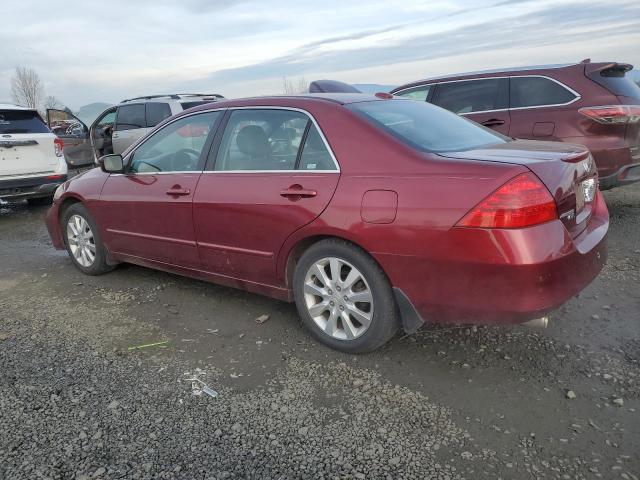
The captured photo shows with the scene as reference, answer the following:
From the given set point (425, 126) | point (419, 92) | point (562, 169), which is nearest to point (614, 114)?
point (419, 92)

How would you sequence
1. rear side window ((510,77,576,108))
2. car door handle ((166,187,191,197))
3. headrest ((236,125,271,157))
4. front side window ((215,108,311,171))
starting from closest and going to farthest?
front side window ((215,108,311,171))
headrest ((236,125,271,157))
car door handle ((166,187,191,197))
rear side window ((510,77,576,108))

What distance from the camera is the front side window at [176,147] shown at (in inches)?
162

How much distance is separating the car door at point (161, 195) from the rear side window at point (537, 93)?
4017mm

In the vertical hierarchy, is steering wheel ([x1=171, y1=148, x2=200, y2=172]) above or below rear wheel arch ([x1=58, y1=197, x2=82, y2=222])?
above

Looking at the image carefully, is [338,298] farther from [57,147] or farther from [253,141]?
[57,147]

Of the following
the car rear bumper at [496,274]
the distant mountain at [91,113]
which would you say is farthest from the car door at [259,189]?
the distant mountain at [91,113]

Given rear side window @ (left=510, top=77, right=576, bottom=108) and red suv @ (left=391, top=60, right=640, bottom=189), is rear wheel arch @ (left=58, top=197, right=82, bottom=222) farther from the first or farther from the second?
→ rear side window @ (left=510, top=77, right=576, bottom=108)

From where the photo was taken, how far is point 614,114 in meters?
5.79

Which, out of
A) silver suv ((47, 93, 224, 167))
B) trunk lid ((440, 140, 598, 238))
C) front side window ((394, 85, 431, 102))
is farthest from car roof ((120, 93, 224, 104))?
trunk lid ((440, 140, 598, 238))

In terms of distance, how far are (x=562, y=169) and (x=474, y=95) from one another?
434 centimetres

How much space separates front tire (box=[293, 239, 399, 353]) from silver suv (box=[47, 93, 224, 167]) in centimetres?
667

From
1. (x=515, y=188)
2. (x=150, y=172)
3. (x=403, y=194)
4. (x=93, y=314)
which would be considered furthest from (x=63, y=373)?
(x=515, y=188)

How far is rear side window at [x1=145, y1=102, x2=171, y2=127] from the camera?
9930mm

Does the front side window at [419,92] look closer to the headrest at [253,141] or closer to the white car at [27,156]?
the headrest at [253,141]
